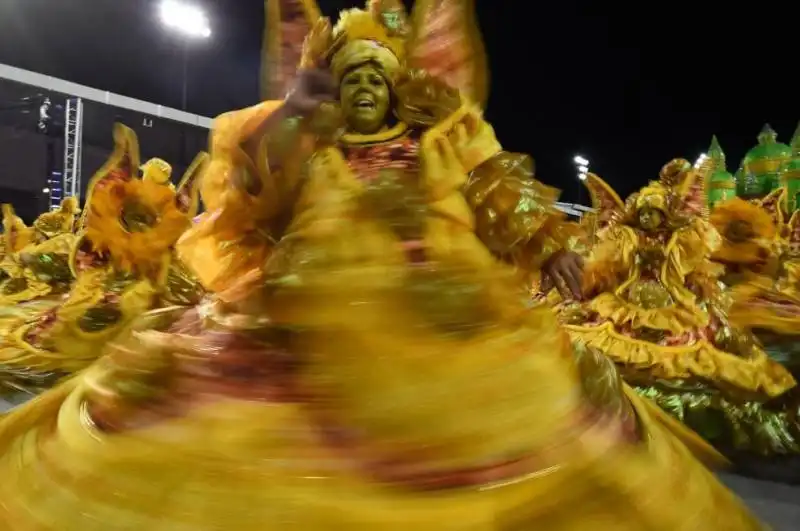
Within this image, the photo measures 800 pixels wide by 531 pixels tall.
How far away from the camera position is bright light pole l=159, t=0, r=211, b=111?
10.4 feet

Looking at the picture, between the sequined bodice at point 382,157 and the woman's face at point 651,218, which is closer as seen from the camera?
the sequined bodice at point 382,157

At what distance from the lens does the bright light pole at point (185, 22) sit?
3160mm

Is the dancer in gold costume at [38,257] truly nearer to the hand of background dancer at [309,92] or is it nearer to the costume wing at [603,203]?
the costume wing at [603,203]

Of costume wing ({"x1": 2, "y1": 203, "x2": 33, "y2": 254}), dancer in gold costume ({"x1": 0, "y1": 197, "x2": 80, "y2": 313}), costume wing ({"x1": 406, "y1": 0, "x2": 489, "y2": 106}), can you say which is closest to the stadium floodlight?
dancer in gold costume ({"x1": 0, "y1": 197, "x2": 80, "y2": 313})

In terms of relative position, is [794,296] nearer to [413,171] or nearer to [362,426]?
[413,171]

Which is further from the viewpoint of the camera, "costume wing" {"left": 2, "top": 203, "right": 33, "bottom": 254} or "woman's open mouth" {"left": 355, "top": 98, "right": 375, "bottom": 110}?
"costume wing" {"left": 2, "top": 203, "right": 33, "bottom": 254}

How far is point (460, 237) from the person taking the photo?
95 centimetres

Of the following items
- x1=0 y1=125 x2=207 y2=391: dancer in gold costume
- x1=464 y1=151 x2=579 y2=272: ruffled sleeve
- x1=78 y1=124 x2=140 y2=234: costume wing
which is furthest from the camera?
x1=0 y1=125 x2=207 y2=391: dancer in gold costume

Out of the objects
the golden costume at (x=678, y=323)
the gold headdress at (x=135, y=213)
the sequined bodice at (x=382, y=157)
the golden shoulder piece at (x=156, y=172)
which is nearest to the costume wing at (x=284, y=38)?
the sequined bodice at (x=382, y=157)

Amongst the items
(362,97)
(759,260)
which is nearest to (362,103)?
(362,97)

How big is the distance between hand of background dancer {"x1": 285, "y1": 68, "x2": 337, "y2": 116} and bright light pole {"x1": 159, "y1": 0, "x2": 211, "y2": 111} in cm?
222

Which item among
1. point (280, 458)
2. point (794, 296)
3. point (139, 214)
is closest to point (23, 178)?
point (139, 214)

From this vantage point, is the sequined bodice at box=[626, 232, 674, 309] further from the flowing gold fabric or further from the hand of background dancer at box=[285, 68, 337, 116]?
the hand of background dancer at box=[285, 68, 337, 116]

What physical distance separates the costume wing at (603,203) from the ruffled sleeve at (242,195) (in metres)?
2.26
